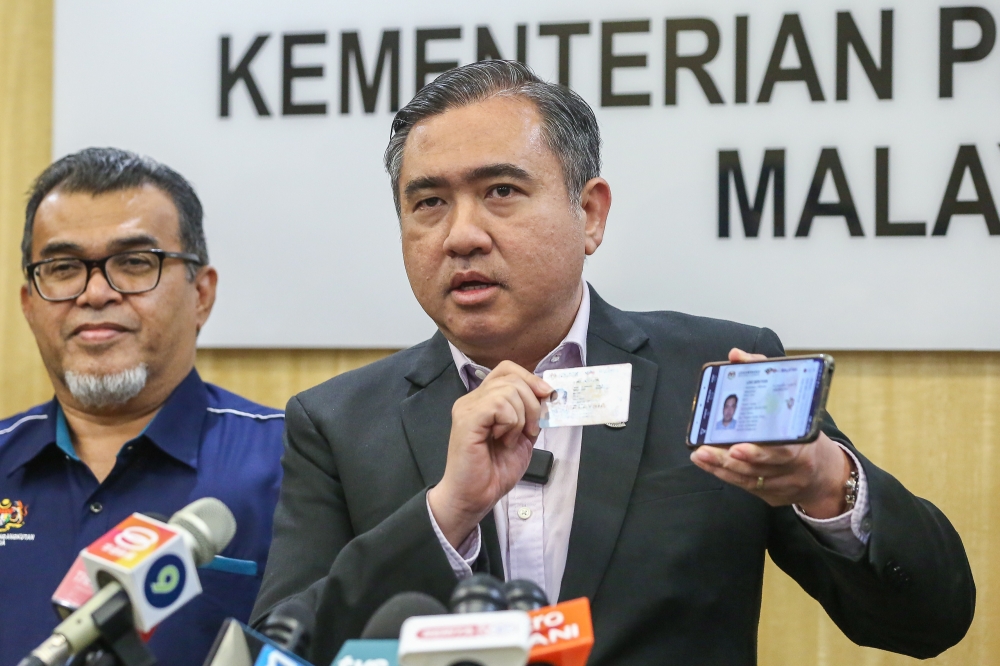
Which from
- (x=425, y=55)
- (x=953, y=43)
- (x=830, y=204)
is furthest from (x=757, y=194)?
(x=425, y=55)

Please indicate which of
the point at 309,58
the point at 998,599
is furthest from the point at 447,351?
the point at 998,599

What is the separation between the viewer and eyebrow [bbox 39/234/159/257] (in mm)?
2332

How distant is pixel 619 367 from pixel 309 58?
58.0 inches

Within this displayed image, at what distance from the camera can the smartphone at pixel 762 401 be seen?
4.05 feet

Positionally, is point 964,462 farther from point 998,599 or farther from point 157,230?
point 157,230

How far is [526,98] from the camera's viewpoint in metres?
1.78

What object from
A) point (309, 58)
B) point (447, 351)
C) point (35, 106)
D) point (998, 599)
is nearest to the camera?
point (447, 351)

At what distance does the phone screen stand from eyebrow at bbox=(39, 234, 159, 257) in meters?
1.47

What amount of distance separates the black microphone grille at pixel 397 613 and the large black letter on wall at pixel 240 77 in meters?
1.80

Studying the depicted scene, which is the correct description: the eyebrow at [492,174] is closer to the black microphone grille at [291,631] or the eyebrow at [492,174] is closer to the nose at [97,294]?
the black microphone grille at [291,631]

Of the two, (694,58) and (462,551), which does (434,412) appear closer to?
(462,551)

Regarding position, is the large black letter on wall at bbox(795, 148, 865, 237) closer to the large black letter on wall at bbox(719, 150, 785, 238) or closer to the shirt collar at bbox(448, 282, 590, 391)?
the large black letter on wall at bbox(719, 150, 785, 238)

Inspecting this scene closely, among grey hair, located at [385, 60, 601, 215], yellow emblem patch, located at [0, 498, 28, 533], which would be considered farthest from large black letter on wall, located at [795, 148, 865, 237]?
yellow emblem patch, located at [0, 498, 28, 533]

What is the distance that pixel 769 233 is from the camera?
2.30 m
